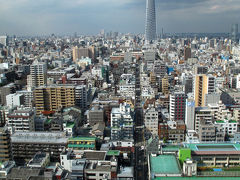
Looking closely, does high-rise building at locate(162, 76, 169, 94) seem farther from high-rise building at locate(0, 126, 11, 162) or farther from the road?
high-rise building at locate(0, 126, 11, 162)

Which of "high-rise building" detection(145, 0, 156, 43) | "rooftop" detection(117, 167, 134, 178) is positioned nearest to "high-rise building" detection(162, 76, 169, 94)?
"rooftop" detection(117, 167, 134, 178)

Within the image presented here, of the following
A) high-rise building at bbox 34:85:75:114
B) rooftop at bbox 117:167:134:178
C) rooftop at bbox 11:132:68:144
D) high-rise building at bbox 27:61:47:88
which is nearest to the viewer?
rooftop at bbox 117:167:134:178

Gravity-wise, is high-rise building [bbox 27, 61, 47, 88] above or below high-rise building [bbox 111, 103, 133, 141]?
above

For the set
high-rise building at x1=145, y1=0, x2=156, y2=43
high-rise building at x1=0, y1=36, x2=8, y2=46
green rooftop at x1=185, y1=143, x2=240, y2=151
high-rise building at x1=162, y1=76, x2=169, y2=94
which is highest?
high-rise building at x1=145, y1=0, x2=156, y2=43

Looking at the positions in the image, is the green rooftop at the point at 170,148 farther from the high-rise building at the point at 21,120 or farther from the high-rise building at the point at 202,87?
the high-rise building at the point at 202,87

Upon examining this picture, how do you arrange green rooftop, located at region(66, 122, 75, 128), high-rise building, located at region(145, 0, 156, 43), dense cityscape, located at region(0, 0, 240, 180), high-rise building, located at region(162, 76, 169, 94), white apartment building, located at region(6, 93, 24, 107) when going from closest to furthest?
dense cityscape, located at region(0, 0, 240, 180), green rooftop, located at region(66, 122, 75, 128), white apartment building, located at region(6, 93, 24, 107), high-rise building, located at region(162, 76, 169, 94), high-rise building, located at region(145, 0, 156, 43)

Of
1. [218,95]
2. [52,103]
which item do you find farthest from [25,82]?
[218,95]

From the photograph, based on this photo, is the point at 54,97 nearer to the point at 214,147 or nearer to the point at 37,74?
the point at 37,74

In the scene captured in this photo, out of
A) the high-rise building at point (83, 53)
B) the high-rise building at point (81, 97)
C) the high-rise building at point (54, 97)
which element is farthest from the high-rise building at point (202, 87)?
the high-rise building at point (83, 53)
